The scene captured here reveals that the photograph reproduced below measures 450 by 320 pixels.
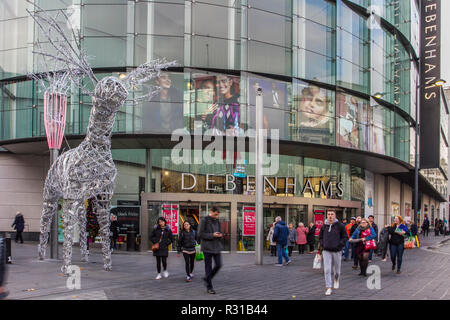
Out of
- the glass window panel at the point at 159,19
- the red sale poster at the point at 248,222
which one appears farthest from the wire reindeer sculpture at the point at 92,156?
the red sale poster at the point at 248,222

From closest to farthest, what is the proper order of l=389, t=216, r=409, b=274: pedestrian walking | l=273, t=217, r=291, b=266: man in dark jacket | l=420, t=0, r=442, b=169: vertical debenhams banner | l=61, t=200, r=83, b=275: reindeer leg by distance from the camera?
l=61, t=200, r=83, b=275: reindeer leg
l=389, t=216, r=409, b=274: pedestrian walking
l=273, t=217, r=291, b=266: man in dark jacket
l=420, t=0, r=442, b=169: vertical debenhams banner

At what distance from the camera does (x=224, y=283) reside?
11.7 metres

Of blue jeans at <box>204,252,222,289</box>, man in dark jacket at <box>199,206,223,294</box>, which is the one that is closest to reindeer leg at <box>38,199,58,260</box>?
man in dark jacket at <box>199,206,223,294</box>

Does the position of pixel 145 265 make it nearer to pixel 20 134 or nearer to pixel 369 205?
pixel 20 134

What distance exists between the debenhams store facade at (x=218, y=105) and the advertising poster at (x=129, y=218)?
0.07m

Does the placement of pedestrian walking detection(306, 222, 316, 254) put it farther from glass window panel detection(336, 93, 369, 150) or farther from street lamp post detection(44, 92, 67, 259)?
street lamp post detection(44, 92, 67, 259)

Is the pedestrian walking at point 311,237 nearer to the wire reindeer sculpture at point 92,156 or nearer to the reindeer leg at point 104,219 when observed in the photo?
the wire reindeer sculpture at point 92,156

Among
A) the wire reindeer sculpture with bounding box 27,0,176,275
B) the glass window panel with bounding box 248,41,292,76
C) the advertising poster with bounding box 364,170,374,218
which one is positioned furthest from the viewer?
the advertising poster with bounding box 364,170,374,218

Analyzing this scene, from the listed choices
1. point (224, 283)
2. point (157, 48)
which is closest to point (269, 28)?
point (157, 48)

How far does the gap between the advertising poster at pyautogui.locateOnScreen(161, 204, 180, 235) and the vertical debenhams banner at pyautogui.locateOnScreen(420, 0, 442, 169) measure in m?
20.4

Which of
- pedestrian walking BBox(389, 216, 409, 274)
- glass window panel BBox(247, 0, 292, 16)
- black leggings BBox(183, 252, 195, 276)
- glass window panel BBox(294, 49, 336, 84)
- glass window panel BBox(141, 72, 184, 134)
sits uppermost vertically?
glass window panel BBox(247, 0, 292, 16)

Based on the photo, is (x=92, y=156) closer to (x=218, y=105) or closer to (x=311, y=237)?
(x=218, y=105)

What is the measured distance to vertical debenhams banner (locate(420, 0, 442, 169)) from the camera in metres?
33.0
